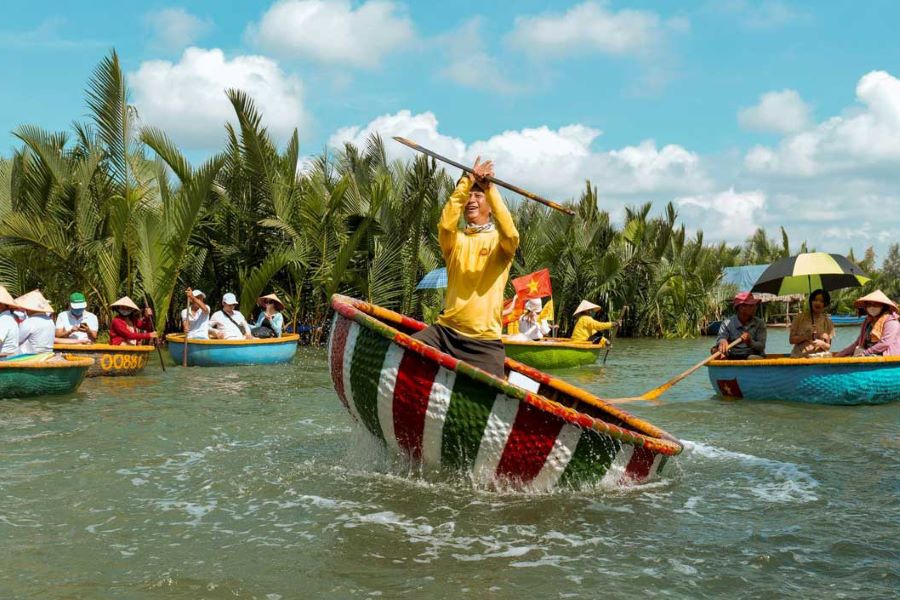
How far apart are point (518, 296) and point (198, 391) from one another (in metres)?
7.91

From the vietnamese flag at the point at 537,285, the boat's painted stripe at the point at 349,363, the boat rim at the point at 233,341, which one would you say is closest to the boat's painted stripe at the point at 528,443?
the boat's painted stripe at the point at 349,363

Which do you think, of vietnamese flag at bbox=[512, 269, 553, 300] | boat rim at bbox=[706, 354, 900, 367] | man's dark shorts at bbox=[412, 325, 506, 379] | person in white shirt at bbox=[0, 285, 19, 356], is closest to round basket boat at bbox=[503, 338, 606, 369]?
vietnamese flag at bbox=[512, 269, 553, 300]

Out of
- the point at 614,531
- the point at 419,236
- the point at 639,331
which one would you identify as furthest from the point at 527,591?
the point at 639,331

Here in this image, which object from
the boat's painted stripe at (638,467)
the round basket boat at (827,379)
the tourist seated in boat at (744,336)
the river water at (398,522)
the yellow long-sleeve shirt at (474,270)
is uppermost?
the yellow long-sleeve shirt at (474,270)

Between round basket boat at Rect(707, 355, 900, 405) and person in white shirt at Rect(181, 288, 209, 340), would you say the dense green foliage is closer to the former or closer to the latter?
person in white shirt at Rect(181, 288, 209, 340)

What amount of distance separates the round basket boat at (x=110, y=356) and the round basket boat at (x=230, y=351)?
151 centimetres

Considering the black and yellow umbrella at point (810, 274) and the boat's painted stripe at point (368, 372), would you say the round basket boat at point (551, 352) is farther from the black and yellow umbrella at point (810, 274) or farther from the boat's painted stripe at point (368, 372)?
the boat's painted stripe at point (368, 372)

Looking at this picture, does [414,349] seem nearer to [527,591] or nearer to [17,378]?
[527,591]

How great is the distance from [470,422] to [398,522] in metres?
0.73

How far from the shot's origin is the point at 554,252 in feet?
75.8

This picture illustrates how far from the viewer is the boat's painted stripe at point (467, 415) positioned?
16.3 feet

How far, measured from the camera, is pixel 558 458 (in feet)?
17.1

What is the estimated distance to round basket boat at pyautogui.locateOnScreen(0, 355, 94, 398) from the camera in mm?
9773

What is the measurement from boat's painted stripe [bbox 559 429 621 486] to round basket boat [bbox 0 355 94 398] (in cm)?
719
